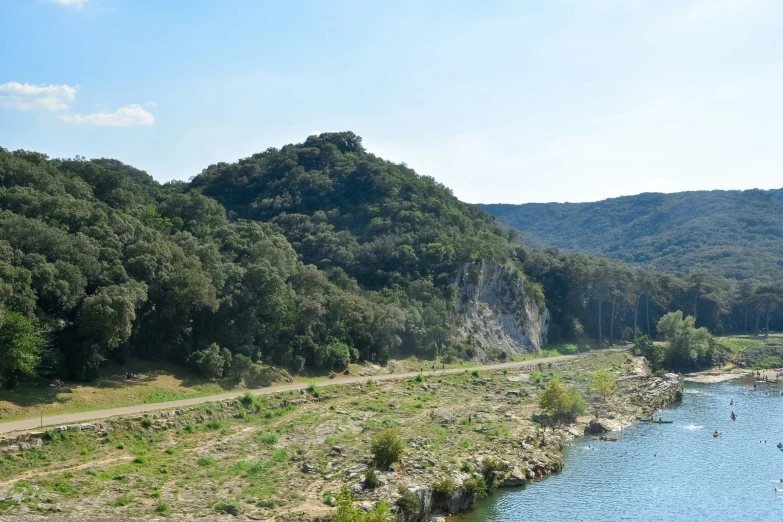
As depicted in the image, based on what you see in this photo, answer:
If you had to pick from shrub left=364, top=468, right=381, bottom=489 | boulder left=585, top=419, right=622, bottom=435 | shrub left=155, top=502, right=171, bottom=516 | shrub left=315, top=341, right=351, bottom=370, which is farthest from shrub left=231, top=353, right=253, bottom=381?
boulder left=585, top=419, right=622, bottom=435

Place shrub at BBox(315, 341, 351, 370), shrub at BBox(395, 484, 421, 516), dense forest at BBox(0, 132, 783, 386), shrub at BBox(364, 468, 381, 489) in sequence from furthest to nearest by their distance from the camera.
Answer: shrub at BBox(315, 341, 351, 370) < dense forest at BBox(0, 132, 783, 386) < shrub at BBox(364, 468, 381, 489) < shrub at BBox(395, 484, 421, 516)

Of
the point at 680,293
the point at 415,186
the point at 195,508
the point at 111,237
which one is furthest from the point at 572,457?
the point at 680,293

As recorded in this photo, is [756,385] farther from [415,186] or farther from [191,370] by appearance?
[191,370]

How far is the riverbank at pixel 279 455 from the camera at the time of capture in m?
32.4

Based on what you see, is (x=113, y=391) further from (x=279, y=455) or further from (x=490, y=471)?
(x=490, y=471)

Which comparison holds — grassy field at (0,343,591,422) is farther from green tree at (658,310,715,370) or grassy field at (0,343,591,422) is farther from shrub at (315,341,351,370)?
green tree at (658,310,715,370)

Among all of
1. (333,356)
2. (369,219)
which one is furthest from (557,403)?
(369,219)

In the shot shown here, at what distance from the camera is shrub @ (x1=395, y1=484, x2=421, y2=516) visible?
3444 centimetres

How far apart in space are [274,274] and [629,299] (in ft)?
276

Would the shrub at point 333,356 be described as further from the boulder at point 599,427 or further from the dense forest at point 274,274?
the boulder at point 599,427

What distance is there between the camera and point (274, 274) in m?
62.7

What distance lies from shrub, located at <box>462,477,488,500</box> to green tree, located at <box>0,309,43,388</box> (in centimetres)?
2743

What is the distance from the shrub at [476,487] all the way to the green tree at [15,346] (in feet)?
90.0

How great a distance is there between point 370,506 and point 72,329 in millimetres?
26473
